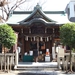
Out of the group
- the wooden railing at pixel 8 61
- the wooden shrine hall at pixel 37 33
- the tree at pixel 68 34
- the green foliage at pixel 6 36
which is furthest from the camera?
the wooden shrine hall at pixel 37 33

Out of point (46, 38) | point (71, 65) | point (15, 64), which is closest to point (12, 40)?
point (15, 64)

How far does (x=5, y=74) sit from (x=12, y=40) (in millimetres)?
2444

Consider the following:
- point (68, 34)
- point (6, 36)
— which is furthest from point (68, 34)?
point (6, 36)

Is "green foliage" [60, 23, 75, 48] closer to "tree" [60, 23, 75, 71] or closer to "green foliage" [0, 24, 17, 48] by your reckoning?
"tree" [60, 23, 75, 71]

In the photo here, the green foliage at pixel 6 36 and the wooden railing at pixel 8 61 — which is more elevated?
the green foliage at pixel 6 36

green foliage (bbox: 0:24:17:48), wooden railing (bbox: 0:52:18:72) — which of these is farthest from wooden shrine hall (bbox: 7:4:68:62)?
green foliage (bbox: 0:24:17:48)

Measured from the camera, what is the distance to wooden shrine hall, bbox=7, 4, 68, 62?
56.2 feet

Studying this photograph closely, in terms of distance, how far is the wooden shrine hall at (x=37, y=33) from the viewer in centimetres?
1714

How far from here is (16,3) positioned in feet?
98.2

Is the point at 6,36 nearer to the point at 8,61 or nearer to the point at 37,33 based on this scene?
the point at 8,61

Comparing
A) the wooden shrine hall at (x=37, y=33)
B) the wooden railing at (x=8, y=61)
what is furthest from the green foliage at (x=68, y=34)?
the wooden shrine hall at (x=37, y=33)

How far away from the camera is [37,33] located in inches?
699

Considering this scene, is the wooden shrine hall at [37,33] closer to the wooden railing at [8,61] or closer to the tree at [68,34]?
the wooden railing at [8,61]

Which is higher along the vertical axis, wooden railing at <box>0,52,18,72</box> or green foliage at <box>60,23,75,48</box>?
green foliage at <box>60,23,75,48</box>
